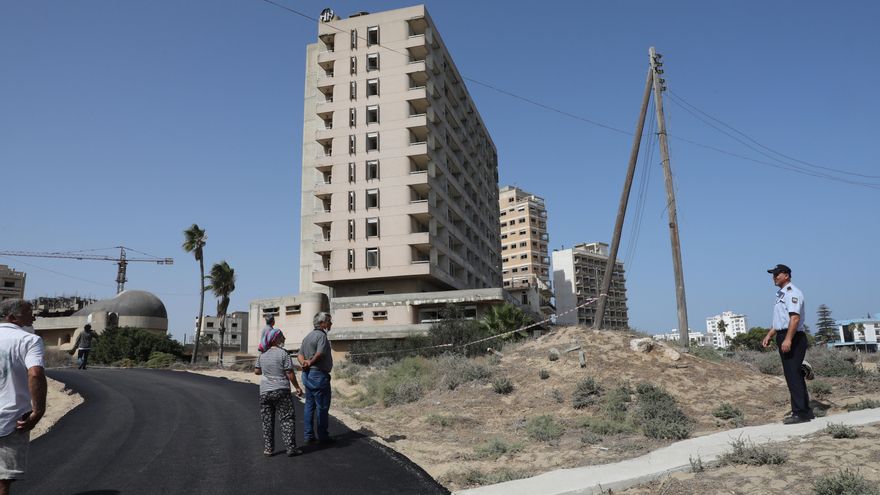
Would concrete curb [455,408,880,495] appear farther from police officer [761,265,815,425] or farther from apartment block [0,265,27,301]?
apartment block [0,265,27,301]

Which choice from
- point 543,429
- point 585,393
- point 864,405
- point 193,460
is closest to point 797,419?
point 864,405

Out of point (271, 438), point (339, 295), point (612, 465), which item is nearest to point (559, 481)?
point (612, 465)

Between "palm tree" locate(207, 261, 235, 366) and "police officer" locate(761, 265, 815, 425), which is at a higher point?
"palm tree" locate(207, 261, 235, 366)

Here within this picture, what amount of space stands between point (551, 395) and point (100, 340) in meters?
45.4

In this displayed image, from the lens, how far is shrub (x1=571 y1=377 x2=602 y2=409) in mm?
12961

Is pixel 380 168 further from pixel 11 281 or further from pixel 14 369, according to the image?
pixel 11 281

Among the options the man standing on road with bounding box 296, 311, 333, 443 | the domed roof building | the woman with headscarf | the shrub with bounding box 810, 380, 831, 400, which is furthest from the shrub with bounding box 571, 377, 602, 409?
the domed roof building

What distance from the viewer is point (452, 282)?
2272 inches

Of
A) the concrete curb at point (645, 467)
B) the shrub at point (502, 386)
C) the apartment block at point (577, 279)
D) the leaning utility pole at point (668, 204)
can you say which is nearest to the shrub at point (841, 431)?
the concrete curb at point (645, 467)

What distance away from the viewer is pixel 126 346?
44.8 m

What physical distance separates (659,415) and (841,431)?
13.7ft

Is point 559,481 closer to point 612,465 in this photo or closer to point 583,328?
point 612,465

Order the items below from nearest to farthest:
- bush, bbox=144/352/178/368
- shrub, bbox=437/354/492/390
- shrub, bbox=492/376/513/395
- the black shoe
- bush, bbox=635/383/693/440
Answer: the black shoe
bush, bbox=635/383/693/440
shrub, bbox=492/376/513/395
shrub, bbox=437/354/492/390
bush, bbox=144/352/178/368

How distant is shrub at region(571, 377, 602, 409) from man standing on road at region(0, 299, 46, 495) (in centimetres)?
1064
